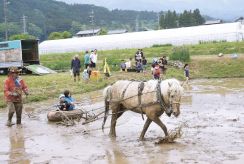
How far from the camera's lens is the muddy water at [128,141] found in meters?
10.6

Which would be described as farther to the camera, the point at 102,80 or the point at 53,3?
the point at 53,3

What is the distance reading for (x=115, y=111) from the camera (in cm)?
1357

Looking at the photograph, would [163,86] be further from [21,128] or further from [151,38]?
[151,38]

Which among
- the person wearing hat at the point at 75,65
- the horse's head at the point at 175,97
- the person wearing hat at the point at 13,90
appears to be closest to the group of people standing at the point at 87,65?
the person wearing hat at the point at 75,65

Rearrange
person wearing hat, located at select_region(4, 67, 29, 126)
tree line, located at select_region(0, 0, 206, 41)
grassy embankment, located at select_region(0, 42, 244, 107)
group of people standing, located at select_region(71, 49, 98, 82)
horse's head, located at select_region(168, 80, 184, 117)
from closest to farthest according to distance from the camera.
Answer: horse's head, located at select_region(168, 80, 184, 117)
person wearing hat, located at select_region(4, 67, 29, 126)
grassy embankment, located at select_region(0, 42, 244, 107)
group of people standing, located at select_region(71, 49, 98, 82)
tree line, located at select_region(0, 0, 206, 41)

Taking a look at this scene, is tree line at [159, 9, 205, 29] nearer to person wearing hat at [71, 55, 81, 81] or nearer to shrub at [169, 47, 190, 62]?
shrub at [169, 47, 190, 62]

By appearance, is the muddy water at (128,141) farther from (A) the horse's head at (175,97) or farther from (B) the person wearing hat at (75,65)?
(B) the person wearing hat at (75,65)

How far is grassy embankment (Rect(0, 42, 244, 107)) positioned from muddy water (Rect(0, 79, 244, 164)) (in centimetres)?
753

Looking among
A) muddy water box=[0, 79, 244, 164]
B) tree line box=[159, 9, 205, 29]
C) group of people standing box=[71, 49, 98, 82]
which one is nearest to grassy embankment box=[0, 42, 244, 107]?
group of people standing box=[71, 49, 98, 82]

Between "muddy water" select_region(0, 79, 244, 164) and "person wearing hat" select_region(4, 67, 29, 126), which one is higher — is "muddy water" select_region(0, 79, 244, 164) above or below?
below

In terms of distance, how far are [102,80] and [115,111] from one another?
1695 centimetres

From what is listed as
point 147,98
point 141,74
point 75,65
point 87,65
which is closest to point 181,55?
point 141,74

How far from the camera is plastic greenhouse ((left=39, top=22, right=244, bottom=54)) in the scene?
211 feet

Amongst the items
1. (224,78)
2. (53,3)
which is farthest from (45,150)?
(53,3)
